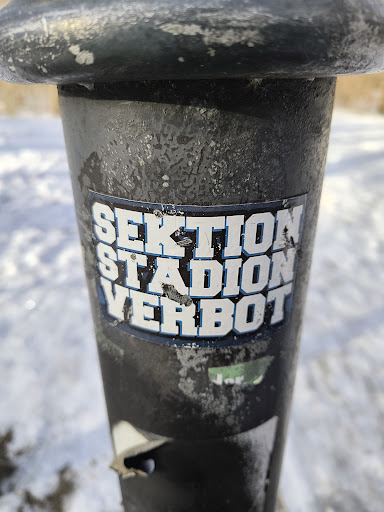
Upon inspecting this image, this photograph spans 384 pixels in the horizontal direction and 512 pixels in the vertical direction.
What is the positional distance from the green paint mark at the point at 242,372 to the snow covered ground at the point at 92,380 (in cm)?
83

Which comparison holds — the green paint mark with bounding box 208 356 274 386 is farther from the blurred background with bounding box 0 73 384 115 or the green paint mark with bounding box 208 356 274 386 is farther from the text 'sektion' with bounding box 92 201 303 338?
the blurred background with bounding box 0 73 384 115

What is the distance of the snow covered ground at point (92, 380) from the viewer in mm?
1385

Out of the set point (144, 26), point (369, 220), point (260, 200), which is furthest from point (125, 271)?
point (369, 220)

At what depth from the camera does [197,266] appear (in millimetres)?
661

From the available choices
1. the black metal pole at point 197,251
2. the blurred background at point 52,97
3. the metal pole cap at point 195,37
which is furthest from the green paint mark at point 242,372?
the blurred background at point 52,97

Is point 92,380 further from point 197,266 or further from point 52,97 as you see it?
point 52,97

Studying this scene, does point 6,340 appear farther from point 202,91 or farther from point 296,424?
point 202,91

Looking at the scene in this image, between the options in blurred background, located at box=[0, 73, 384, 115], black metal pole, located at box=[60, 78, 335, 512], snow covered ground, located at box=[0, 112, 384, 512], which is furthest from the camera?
blurred background, located at box=[0, 73, 384, 115]

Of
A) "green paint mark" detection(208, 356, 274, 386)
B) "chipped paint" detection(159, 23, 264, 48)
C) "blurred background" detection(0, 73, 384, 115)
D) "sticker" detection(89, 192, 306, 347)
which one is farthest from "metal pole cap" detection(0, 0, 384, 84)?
"blurred background" detection(0, 73, 384, 115)

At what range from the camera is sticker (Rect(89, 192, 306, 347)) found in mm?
639

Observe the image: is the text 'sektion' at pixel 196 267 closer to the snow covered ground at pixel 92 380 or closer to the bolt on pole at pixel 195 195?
the bolt on pole at pixel 195 195

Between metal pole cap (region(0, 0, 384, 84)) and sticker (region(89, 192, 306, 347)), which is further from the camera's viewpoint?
sticker (region(89, 192, 306, 347))

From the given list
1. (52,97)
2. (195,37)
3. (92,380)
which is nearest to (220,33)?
(195,37)

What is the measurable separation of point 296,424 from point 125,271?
1266 millimetres
